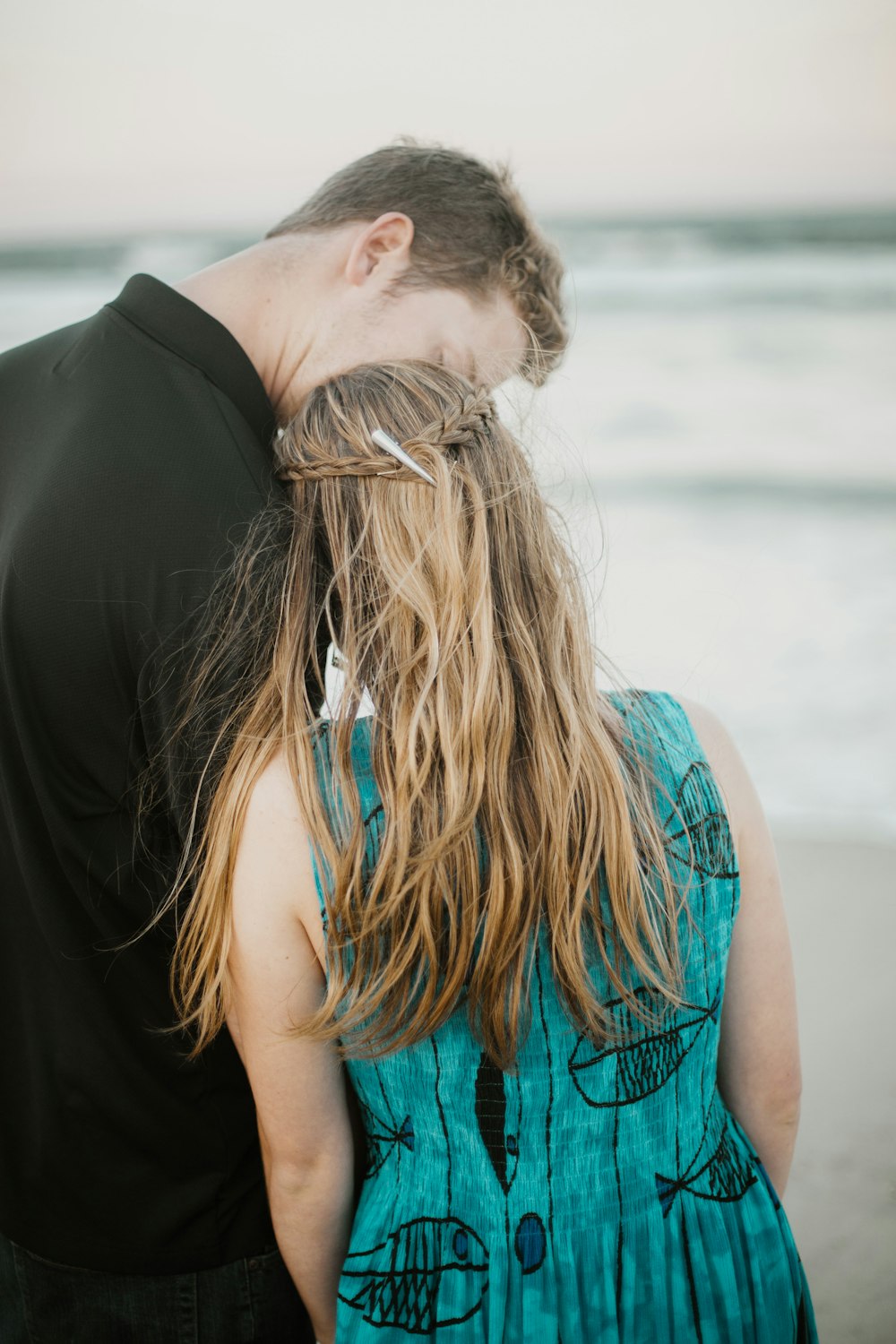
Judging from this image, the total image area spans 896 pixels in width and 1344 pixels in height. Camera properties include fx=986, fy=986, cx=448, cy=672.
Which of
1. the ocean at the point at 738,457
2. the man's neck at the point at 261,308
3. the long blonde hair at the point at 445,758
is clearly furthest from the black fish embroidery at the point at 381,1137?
the man's neck at the point at 261,308

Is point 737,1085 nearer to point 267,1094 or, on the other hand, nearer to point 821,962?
point 267,1094

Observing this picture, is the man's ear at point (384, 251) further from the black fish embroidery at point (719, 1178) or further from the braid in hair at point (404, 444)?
the black fish embroidery at point (719, 1178)

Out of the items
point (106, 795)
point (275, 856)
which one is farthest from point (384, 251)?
point (275, 856)

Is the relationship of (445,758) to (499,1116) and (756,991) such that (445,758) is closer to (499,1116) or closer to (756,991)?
(499,1116)

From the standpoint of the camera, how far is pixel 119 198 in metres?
11.0

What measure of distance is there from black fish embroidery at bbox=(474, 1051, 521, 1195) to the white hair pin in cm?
65

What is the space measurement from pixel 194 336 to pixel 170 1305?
1360 mm

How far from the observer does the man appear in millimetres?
1224

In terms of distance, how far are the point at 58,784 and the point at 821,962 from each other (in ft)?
8.72

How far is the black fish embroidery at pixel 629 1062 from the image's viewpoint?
109 centimetres

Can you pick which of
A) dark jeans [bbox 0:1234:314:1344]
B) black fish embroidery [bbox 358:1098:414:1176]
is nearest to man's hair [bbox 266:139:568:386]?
black fish embroidery [bbox 358:1098:414:1176]

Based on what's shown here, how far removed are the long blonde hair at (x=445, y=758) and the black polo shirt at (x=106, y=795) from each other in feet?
0.44

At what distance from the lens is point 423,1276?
3.69 ft

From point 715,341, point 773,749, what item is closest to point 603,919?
point 773,749
